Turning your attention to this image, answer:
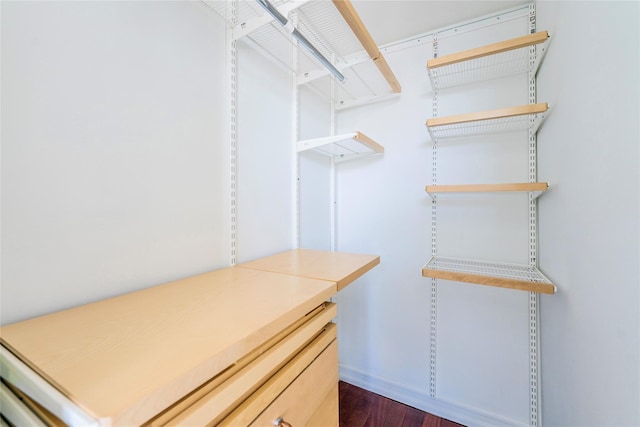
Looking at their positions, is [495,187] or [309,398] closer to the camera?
[309,398]

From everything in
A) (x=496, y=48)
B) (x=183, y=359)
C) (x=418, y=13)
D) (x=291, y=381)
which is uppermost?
(x=418, y=13)

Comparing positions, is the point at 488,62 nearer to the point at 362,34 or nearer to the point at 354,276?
the point at 362,34

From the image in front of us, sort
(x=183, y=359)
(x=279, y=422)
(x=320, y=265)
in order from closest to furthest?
1. (x=183, y=359)
2. (x=279, y=422)
3. (x=320, y=265)

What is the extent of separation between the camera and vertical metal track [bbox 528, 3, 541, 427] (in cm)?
136

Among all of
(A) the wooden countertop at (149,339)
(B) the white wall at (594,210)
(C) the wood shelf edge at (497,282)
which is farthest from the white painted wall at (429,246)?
(A) the wooden countertop at (149,339)

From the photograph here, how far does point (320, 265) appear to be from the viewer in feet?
3.58

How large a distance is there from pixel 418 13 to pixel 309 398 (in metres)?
1.96

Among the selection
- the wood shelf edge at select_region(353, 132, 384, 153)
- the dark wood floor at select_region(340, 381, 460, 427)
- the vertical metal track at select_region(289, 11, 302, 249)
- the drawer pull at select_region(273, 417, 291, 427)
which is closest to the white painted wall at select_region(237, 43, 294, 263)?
the vertical metal track at select_region(289, 11, 302, 249)

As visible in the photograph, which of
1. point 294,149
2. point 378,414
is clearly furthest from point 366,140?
point 378,414

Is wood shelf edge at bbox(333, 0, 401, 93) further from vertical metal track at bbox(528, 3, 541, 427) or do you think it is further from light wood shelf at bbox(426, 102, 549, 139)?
vertical metal track at bbox(528, 3, 541, 427)

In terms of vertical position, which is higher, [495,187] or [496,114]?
[496,114]

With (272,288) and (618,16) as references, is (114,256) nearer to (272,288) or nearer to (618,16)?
(272,288)

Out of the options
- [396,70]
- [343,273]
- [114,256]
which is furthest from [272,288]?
[396,70]

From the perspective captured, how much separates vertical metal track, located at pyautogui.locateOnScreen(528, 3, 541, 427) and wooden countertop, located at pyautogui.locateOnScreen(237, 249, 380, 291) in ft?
3.00
